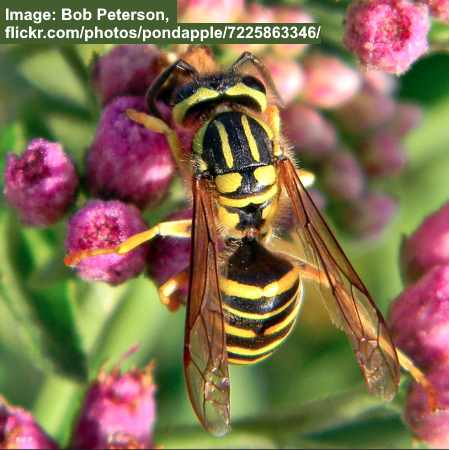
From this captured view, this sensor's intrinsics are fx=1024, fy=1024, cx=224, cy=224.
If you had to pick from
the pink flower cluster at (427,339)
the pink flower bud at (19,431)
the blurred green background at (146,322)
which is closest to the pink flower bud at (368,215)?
the blurred green background at (146,322)

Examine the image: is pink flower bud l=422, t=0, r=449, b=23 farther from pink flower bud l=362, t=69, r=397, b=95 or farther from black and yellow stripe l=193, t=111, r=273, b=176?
pink flower bud l=362, t=69, r=397, b=95

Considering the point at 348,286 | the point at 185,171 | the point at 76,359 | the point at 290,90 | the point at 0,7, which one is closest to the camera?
the point at 348,286

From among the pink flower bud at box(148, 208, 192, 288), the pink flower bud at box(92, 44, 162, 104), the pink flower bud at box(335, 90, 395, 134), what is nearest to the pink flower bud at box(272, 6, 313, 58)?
the pink flower bud at box(335, 90, 395, 134)

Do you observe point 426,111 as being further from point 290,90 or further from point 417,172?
point 290,90

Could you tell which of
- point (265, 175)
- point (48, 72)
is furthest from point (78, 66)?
point (265, 175)

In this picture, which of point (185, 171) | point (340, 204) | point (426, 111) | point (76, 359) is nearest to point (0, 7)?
point (185, 171)

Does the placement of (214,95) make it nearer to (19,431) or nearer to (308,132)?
(308,132)

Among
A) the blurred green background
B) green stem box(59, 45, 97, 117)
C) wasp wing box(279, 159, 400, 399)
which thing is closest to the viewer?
wasp wing box(279, 159, 400, 399)
